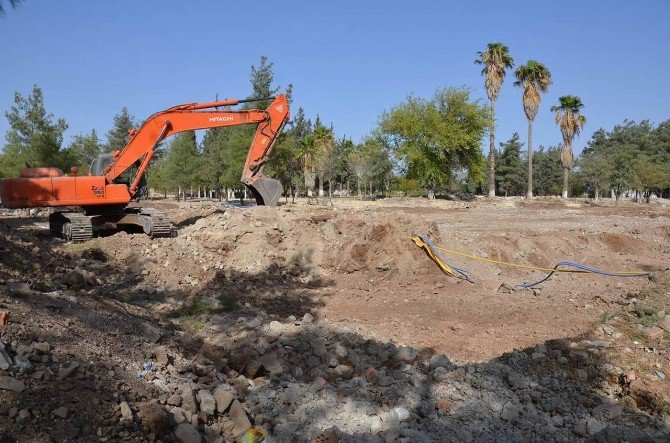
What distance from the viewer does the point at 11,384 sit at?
3.61m

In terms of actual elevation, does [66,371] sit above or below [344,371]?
above

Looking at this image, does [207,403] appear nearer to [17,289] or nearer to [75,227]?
[17,289]

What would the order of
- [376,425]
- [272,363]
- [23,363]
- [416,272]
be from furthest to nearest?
1. [416,272]
2. [272,363]
3. [376,425]
4. [23,363]

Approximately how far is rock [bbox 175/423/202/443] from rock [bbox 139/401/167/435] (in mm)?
129

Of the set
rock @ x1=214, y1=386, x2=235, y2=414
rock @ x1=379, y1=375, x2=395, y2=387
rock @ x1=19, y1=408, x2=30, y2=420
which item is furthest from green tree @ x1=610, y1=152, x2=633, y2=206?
rock @ x1=19, y1=408, x2=30, y2=420

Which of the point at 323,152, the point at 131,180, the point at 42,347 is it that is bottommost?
the point at 42,347

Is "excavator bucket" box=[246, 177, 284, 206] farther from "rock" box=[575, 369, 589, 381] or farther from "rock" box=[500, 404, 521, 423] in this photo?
"rock" box=[500, 404, 521, 423]

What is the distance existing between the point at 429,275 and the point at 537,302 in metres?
2.44

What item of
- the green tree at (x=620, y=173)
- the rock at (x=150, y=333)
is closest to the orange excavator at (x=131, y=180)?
the rock at (x=150, y=333)

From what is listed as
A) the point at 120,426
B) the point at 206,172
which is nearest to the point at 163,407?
the point at 120,426

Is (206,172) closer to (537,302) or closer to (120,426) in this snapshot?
(537,302)

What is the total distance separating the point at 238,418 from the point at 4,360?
1.92 m

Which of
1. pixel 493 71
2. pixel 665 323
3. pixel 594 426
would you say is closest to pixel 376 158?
pixel 493 71

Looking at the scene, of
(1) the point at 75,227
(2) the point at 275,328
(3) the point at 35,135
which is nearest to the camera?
(2) the point at 275,328
